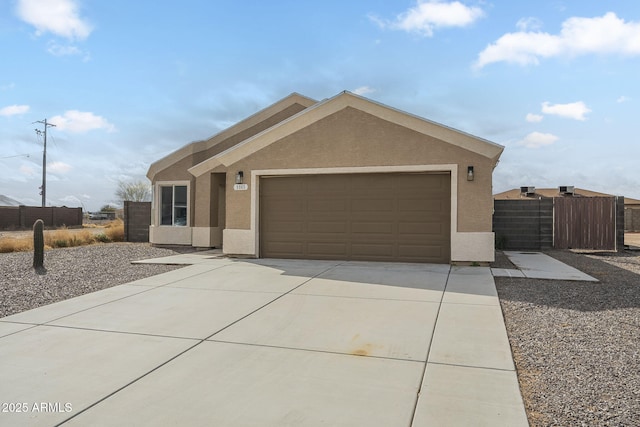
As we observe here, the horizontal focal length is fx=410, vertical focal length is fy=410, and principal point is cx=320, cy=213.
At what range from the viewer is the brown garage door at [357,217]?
11.2 m

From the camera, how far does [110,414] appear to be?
131 inches

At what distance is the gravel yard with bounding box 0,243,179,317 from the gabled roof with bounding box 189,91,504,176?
427 centimetres

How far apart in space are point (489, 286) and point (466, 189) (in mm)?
3353

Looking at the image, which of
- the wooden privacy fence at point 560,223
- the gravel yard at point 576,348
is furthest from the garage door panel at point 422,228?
the wooden privacy fence at point 560,223

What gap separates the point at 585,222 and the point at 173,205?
1621 centimetres

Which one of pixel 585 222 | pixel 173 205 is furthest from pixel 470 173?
pixel 173 205

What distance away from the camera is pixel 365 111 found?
37.3 feet

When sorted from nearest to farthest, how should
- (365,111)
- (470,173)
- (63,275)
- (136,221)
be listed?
1. (63,275)
2. (470,173)
3. (365,111)
4. (136,221)

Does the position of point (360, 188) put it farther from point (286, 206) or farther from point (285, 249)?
point (285, 249)

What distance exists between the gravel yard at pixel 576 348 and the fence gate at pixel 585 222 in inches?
294

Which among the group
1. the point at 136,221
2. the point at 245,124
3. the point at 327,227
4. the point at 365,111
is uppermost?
the point at 245,124

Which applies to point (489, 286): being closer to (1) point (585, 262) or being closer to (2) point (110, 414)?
(1) point (585, 262)

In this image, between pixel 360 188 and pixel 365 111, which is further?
pixel 360 188

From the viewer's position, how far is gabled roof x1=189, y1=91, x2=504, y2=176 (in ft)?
34.8
